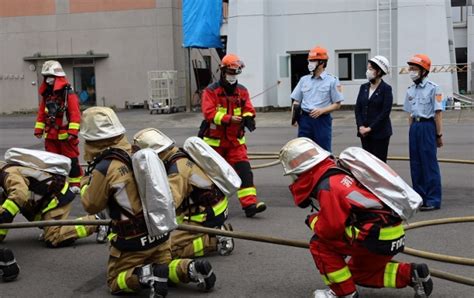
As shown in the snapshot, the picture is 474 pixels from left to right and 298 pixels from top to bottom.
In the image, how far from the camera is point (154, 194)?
4406mm

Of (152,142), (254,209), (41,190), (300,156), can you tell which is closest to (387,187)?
(300,156)

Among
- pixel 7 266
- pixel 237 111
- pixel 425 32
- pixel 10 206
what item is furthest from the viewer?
pixel 425 32

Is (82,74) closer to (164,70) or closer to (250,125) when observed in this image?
(164,70)

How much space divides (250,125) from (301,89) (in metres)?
1.33

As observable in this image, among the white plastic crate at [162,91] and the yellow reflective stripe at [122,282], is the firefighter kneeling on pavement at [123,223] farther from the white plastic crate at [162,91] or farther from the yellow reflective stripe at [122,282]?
the white plastic crate at [162,91]

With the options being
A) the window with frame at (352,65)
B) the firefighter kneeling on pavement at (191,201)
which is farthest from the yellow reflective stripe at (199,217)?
the window with frame at (352,65)

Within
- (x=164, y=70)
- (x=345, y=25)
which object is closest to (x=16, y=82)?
(x=164, y=70)

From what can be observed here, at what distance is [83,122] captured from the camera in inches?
192

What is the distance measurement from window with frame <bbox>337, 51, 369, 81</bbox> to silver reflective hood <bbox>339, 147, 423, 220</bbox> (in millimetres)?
19374

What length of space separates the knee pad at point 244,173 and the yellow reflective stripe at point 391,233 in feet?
9.87

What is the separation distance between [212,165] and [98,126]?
45.4 inches

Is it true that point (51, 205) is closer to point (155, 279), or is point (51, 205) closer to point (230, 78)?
point (155, 279)

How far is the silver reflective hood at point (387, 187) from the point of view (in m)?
4.19

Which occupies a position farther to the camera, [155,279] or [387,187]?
[155,279]
